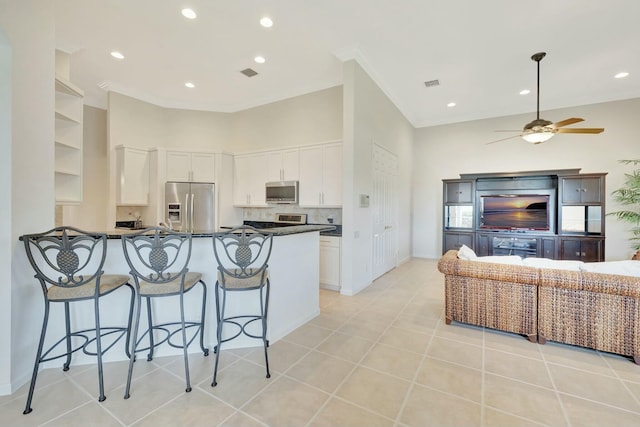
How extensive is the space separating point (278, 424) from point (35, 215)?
93.7 inches

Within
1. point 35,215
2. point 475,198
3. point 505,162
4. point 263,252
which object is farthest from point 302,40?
point 505,162

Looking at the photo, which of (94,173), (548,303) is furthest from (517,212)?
(94,173)

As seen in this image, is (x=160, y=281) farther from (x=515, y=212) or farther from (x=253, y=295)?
(x=515, y=212)

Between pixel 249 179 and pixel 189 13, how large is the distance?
2848 mm

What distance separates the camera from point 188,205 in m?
5.15

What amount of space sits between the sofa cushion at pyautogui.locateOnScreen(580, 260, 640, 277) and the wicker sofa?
0.07 m

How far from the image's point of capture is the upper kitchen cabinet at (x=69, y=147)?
312cm

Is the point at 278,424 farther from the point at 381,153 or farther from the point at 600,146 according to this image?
the point at 600,146

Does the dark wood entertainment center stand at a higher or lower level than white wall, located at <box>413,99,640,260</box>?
lower

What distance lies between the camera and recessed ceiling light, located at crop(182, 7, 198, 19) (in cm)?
303

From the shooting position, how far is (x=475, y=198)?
596 centimetres

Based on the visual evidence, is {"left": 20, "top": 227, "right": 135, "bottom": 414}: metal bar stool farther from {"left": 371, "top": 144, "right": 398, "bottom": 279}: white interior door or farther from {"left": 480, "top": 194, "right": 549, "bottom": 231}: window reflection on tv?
{"left": 480, "top": 194, "right": 549, "bottom": 231}: window reflection on tv

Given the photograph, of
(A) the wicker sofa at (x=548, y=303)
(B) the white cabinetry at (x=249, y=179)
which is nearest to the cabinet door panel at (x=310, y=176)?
(B) the white cabinetry at (x=249, y=179)

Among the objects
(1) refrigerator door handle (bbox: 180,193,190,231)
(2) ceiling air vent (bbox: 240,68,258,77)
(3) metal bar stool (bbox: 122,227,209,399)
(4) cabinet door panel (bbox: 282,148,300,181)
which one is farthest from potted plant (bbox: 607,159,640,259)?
(1) refrigerator door handle (bbox: 180,193,190,231)
